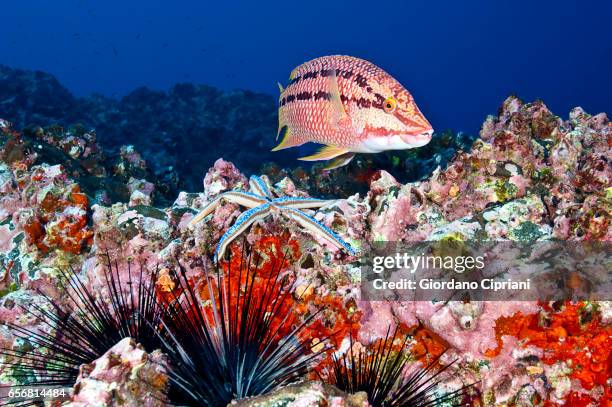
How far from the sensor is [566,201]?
10.9 feet

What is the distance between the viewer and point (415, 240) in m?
3.36

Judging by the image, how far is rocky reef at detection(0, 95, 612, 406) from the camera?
2.60 m

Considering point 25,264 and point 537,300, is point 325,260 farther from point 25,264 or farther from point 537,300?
point 25,264

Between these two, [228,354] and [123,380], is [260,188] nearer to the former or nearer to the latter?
[228,354]

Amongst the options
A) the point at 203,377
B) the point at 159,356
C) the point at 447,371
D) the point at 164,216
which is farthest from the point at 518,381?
the point at 164,216

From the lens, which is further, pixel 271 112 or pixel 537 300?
pixel 271 112

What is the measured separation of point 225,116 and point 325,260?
1801cm

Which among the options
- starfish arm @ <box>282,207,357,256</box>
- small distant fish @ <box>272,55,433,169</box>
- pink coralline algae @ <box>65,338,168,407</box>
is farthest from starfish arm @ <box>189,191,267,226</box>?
pink coralline algae @ <box>65,338,168,407</box>

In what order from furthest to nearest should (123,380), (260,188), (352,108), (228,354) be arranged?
1. (260,188)
2. (352,108)
3. (228,354)
4. (123,380)

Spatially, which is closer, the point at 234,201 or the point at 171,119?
the point at 234,201

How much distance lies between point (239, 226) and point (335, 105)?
3.71 feet

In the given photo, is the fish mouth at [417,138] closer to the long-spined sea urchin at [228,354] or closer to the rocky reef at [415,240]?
the rocky reef at [415,240]

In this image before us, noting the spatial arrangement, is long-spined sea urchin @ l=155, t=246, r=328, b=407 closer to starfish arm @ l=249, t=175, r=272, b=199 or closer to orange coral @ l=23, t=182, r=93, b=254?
starfish arm @ l=249, t=175, r=272, b=199

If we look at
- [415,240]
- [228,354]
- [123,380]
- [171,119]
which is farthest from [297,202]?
[171,119]
